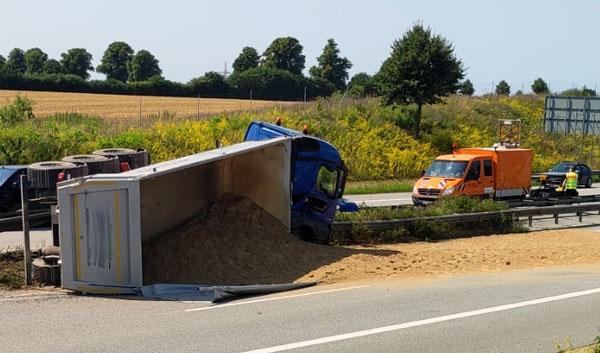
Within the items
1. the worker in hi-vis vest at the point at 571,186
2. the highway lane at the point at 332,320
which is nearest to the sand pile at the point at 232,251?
the highway lane at the point at 332,320

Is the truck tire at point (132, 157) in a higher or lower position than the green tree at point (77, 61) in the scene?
lower

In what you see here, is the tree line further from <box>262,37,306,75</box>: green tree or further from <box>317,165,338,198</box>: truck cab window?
<box>317,165,338,198</box>: truck cab window

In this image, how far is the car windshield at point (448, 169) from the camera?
24.6 m

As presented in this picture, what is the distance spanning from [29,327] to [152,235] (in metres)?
4.22

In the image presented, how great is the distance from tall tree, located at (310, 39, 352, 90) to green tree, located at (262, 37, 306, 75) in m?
7.70

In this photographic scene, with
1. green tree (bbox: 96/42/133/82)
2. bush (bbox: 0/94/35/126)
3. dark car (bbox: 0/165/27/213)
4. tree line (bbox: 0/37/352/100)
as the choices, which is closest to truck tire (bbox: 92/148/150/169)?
dark car (bbox: 0/165/27/213)

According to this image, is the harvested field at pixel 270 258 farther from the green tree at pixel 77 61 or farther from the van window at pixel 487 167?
the green tree at pixel 77 61

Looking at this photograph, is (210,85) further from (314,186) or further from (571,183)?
(314,186)

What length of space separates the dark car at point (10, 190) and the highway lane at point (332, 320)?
9488 mm

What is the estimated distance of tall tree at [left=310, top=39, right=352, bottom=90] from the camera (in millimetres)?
97062

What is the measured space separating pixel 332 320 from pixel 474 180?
55.3 ft

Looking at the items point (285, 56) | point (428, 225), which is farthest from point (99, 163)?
point (285, 56)

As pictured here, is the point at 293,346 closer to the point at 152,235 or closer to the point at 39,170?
the point at 152,235

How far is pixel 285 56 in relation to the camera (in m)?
106
